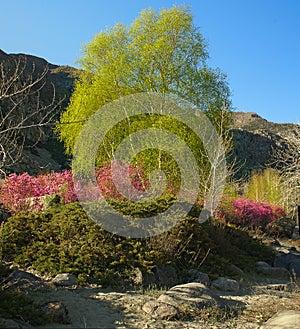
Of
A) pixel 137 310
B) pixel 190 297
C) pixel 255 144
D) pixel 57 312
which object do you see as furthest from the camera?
pixel 255 144

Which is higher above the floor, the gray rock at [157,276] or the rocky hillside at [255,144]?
the rocky hillside at [255,144]

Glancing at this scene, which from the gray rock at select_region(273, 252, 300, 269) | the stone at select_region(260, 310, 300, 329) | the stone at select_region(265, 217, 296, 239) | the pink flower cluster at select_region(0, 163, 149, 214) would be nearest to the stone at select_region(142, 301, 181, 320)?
the stone at select_region(260, 310, 300, 329)

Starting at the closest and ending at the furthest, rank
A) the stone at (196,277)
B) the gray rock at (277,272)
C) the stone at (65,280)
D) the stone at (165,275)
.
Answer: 1. the stone at (65,280)
2. the stone at (165,275)
3. the stone at (196,277)
4. the gray rock at (277,272)

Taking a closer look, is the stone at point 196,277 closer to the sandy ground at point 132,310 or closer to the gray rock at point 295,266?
the sandy ground at point 132,310

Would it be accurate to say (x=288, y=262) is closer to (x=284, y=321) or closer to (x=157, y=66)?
(x=284, y=321)

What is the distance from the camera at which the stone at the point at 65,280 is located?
6.77 m

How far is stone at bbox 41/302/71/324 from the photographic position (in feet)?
16.8

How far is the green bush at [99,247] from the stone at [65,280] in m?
0.15

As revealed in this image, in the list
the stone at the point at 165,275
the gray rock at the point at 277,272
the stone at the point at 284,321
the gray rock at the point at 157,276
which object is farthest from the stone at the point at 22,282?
the gray rock at the point at 277,272

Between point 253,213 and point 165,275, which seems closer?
point 165,275

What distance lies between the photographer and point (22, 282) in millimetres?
6246

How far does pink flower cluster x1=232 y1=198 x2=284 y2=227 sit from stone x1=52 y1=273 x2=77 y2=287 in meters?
11.9

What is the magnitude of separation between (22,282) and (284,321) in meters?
3.71

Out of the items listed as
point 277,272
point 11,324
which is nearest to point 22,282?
point 11,324
